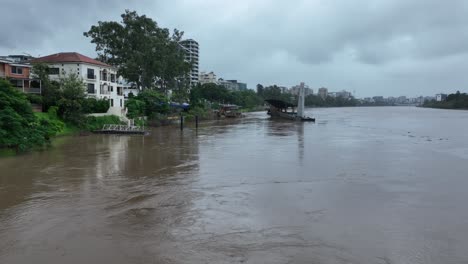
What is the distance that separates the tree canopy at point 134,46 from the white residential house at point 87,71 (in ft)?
19.4

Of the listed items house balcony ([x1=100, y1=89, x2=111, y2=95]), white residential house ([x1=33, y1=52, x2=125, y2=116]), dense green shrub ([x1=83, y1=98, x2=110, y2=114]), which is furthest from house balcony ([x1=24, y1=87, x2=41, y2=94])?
house balcony ([x1=100, y1=89, x2=111, y2=95])

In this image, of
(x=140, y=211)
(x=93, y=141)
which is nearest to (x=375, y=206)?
(x=140, y=211)

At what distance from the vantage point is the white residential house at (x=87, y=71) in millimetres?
39969

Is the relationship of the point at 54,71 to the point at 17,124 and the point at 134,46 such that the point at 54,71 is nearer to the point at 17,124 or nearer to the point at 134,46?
the point at 134,46

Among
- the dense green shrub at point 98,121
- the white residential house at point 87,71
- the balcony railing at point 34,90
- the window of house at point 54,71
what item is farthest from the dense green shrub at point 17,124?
the window of house at point 54,71

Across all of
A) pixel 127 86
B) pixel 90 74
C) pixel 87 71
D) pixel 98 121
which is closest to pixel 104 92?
pixel 90 74

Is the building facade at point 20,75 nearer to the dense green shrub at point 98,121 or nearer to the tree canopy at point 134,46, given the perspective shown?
the dense green shrub at point 98,121

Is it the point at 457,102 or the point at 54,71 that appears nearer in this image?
the point at 54,71

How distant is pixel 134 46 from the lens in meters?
53.2

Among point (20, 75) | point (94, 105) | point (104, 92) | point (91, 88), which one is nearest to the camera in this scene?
point (20, 75)

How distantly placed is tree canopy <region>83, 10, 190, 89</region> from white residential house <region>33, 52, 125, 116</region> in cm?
590

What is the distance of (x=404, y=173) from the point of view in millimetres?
17516

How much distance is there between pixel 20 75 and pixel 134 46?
19529 millimetres

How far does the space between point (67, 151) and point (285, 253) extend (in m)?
20.0
